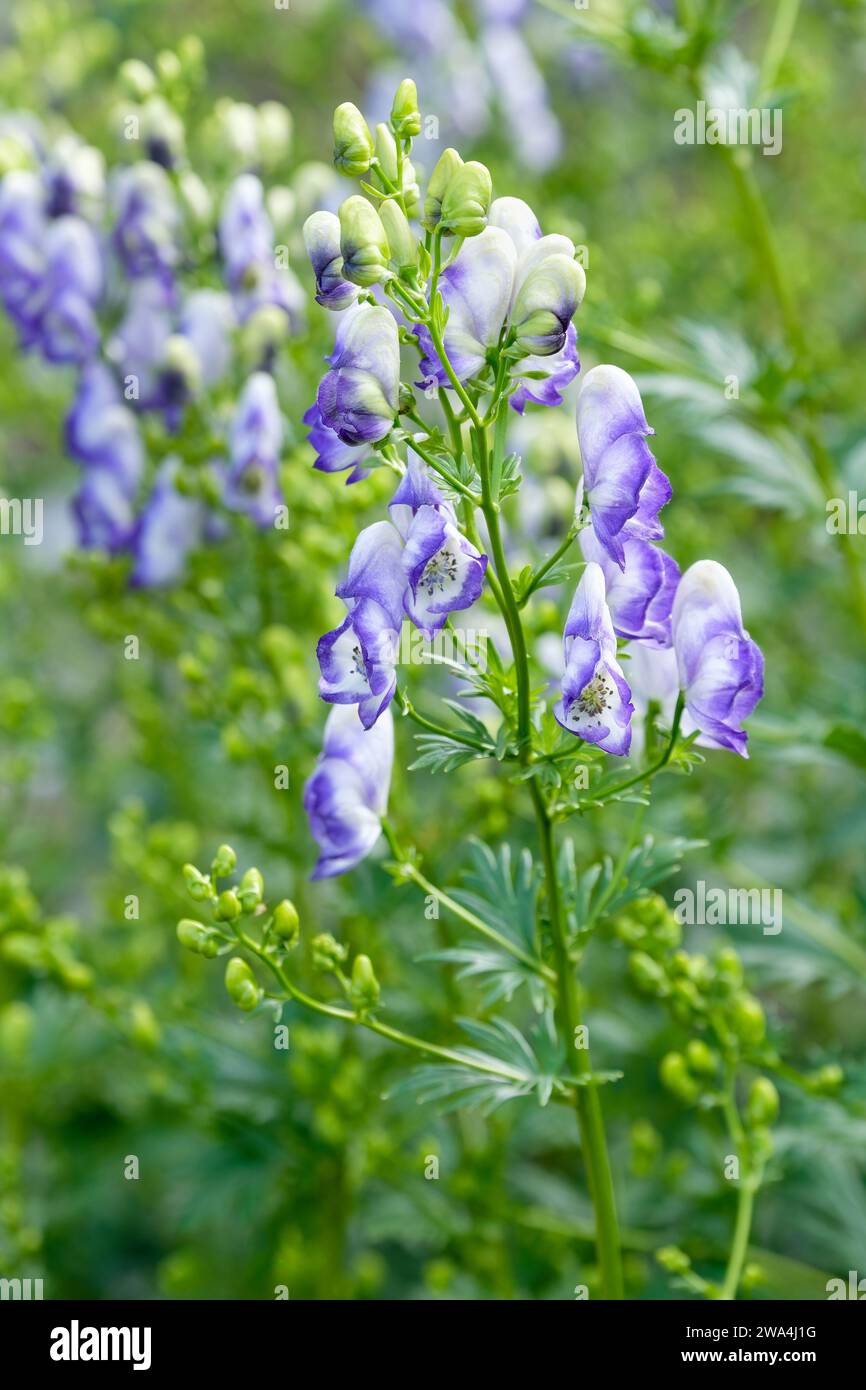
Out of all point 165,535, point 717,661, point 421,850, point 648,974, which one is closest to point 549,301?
point 717,661

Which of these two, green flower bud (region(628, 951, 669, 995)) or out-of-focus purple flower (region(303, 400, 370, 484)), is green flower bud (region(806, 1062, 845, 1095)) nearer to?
green flower bud (region(628, 951, 669, 995))

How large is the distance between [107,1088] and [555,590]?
118cm

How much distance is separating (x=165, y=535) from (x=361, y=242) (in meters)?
0.99

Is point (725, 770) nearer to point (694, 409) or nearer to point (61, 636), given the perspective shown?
point (694, 409)

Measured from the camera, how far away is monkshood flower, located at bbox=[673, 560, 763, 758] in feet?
3.29

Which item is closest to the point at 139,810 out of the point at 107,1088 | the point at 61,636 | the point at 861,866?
the point at 107,1088

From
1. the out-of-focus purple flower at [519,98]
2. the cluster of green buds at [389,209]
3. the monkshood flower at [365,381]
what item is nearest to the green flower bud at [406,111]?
the cluster of green buds at [389,209]

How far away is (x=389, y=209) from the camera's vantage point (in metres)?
0.90

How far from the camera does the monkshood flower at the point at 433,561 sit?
0.90m

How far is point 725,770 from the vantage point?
2416mm

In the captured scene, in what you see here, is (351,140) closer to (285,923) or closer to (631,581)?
(631,581)

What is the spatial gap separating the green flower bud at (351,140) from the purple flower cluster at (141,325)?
79 cm

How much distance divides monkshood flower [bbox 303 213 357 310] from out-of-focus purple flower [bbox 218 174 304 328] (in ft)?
2.74
